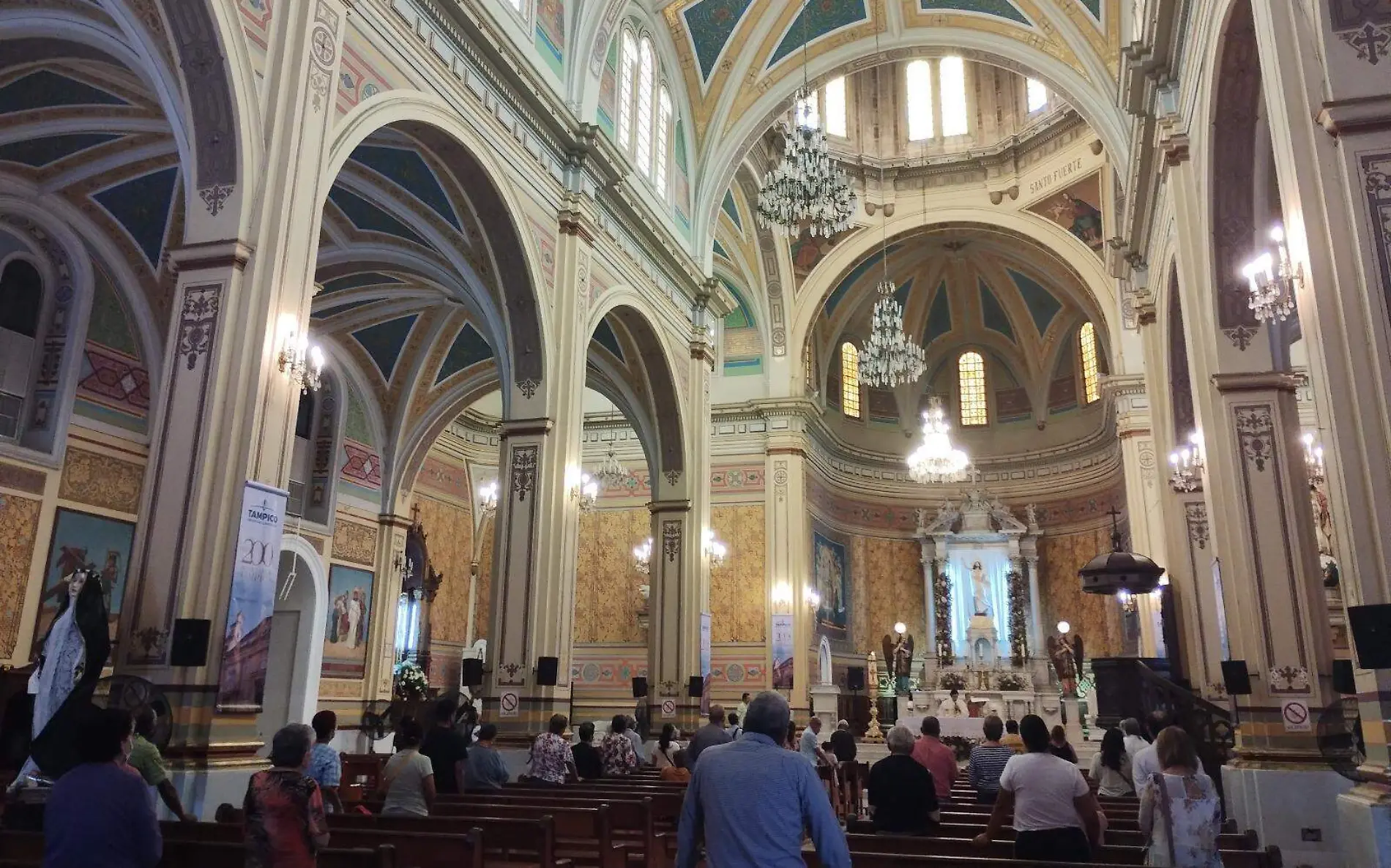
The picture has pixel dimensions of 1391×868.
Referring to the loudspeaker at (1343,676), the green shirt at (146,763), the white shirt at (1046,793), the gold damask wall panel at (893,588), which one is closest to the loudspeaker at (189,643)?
the green shirt at (146,763)

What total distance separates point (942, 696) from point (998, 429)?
884 cm

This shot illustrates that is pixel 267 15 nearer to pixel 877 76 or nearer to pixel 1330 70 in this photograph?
pixel 1330 70

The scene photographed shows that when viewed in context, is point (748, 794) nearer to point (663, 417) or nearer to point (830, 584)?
point (663, 417)

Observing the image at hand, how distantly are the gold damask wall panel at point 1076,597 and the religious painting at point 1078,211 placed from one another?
7532 millimetres

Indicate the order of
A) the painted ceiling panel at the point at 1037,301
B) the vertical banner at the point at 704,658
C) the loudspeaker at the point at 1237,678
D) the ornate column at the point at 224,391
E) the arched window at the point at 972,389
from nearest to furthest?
the ornate column at the point at 224,391, the loudspeaker at the point at 1237,678, the vertical banner at the point at 704,658, the painted ceiling panel at the point at 1037,301, the arched window at the point at 972,389

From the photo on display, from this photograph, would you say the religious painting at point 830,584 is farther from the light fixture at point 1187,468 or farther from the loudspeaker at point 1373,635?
the loudspeaker at point 1373,635

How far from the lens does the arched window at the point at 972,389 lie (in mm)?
28703

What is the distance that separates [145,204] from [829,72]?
459 inches

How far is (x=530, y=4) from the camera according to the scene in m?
12.5

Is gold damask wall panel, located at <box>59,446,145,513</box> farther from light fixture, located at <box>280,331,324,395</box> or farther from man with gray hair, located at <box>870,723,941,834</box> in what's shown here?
man with gray hair, located at <box>870,723,941,834</box>

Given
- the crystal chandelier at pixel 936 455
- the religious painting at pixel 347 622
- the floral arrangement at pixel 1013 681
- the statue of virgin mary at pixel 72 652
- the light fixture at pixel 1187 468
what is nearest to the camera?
the statue of virgin mary at pixel 72 652

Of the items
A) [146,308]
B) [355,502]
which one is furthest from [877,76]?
[146,308]

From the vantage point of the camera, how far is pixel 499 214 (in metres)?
12.0

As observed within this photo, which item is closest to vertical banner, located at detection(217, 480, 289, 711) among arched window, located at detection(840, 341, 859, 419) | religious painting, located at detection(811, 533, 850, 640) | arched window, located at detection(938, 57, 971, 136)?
religious painting, located at detection(811, 533, 850, 640)
